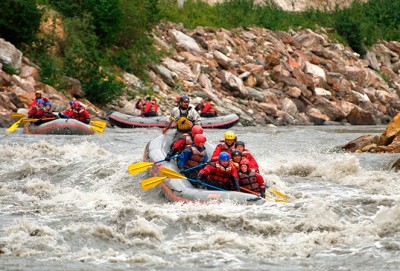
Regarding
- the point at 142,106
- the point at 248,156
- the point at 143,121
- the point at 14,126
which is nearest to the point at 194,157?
the point at 248,156

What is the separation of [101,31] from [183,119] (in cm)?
1933

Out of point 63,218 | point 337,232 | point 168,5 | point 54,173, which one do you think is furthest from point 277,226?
point 168,5

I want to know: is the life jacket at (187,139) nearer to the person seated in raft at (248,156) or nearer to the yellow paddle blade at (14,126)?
the person seated in raft at (248,156)

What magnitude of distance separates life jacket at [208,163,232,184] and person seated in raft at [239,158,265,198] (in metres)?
0.20

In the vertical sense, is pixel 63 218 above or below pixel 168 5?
below

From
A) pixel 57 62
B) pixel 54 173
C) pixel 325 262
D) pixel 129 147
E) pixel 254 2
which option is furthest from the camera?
pixel 254 2

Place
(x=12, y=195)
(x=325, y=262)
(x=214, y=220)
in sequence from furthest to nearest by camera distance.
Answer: (x=12, y=195) → (x=214, y=220) → (x=325, y=262)

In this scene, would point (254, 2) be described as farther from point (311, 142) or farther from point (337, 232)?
point (337, 232)

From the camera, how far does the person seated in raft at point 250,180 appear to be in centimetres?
1237

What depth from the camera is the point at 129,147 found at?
20500 mm

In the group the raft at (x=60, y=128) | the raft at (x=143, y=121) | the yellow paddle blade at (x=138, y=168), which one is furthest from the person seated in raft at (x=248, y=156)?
the raft at (x=143, y=121)

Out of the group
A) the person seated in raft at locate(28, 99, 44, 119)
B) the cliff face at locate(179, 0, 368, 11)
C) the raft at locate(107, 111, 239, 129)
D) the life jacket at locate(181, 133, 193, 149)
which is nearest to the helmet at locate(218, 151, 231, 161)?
the life jacket at locate(181, 133, 193, 149)

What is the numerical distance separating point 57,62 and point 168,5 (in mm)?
11947

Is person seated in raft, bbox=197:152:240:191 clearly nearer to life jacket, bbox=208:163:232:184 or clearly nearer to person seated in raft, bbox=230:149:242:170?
life jacket, bbox=208:163:232:184
